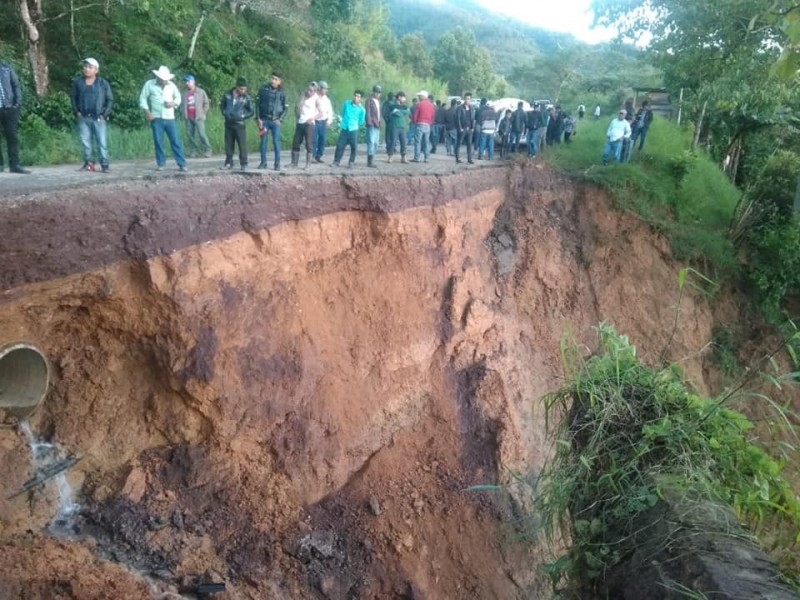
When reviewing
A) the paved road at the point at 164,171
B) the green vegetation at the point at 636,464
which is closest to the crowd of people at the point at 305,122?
the paved road at the point at 164,171

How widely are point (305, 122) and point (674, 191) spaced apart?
861 centimetres

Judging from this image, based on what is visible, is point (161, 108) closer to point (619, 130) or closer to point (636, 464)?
point (636, 464)

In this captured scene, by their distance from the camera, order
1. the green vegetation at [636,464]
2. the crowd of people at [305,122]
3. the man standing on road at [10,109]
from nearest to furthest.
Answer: the green vegetation at [636,464]
the man standing on road at [10,109]
the crowd of people at [305,122]

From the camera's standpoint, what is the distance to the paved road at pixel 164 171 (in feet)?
23.0

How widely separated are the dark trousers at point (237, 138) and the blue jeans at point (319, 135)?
1.50 metres

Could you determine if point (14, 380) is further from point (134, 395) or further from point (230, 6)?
point (230, 6)

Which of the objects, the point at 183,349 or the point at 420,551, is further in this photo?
the point at 420,551

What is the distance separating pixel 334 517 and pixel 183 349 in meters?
3.03

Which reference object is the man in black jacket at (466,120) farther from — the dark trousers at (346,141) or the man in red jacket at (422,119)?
the dark trousers at (346,141)

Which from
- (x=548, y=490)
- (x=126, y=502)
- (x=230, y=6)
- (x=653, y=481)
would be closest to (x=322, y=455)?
(x=126, y=502)

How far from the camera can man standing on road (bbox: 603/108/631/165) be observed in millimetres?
13508

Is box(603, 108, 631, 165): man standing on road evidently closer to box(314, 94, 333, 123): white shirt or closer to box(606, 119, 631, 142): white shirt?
box(606, 119, 631, 142): white shirt

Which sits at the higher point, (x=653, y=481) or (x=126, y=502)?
(x=653, y=481)

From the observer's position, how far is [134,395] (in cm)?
746
